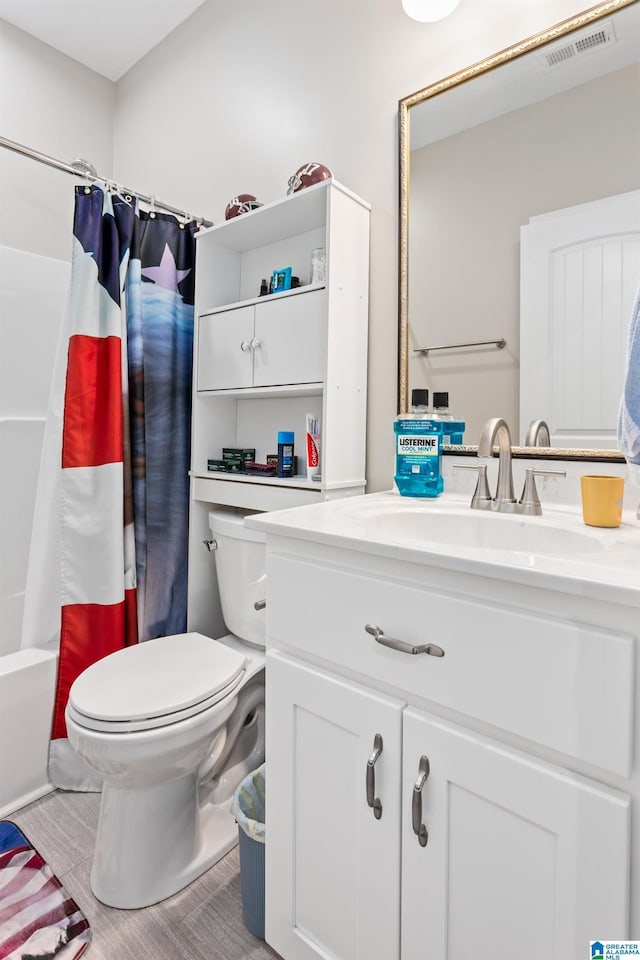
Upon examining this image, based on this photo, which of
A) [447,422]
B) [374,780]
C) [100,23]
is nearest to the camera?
[374,780]

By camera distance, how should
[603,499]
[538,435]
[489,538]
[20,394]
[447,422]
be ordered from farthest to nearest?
[20,394]
[447,422]
[538,435]
[489,538]
[603,499]

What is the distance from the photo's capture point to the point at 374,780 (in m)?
0.79

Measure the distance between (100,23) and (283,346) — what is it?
1.69m

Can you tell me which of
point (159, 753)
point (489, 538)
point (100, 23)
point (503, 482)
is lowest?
point (159, 753)

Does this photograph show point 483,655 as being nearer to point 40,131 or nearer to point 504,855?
point 504,855

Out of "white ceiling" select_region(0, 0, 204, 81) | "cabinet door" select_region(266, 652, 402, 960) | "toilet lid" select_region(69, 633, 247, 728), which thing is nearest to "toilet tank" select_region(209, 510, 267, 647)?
"toilet lid" select_region(69, 633, 247, 728)

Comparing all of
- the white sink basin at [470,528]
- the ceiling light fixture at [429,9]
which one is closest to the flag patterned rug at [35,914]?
the white sink basin at [470,528]

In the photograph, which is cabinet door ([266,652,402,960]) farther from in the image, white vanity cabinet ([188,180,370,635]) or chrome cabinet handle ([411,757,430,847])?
white vanity cabinet ([188,180,370,635])

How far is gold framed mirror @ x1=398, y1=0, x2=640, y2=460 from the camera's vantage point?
105cm

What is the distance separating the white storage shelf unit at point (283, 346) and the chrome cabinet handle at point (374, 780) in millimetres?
654

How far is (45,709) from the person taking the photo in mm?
1516

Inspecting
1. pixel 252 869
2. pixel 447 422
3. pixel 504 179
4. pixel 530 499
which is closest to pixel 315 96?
pixel 504 179

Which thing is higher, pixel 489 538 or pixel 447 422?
pixel 447 422

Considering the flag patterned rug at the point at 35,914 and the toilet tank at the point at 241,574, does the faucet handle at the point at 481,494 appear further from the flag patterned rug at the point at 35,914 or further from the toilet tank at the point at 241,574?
the flag patterned rug at the point at 35,914
